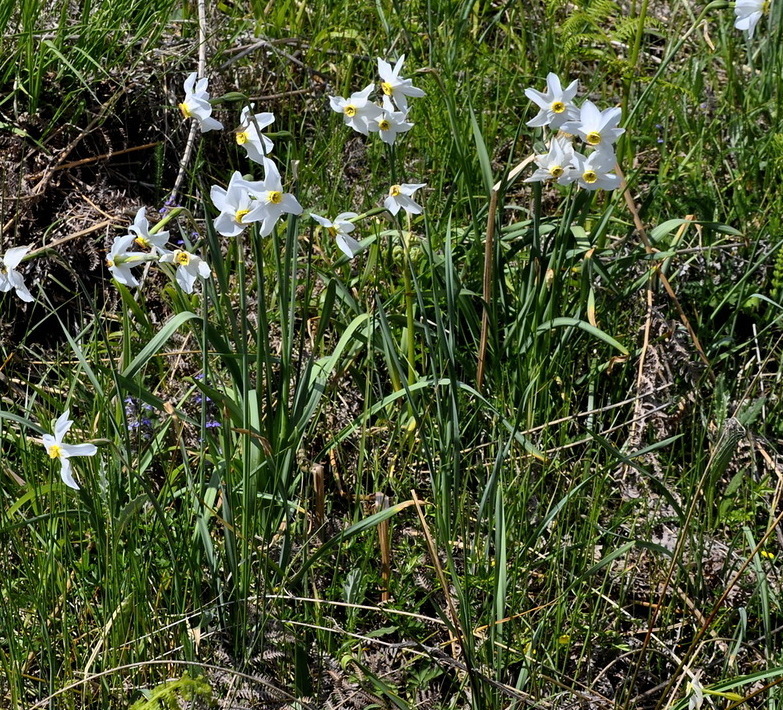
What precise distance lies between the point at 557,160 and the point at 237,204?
733mm

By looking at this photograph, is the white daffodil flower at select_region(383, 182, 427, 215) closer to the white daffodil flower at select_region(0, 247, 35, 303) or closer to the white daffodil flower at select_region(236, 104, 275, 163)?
the white daffodil flower at select_region(236, 104, 275, 163)

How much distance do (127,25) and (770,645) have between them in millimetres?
2800

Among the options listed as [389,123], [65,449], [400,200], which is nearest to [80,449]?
[65,449]

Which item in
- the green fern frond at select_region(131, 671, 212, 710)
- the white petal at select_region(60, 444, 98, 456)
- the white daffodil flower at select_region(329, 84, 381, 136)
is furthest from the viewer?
the white daffodil flower at select_region(329, 84, 381, 136)

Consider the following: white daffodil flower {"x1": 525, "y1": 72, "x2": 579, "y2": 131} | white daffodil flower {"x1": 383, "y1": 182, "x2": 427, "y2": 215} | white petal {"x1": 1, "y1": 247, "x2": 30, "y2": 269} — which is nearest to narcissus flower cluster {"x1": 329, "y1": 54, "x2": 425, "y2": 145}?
white daffodil flower {"x1": 383, "y1": 182, "x2": 427, "y2": 215}

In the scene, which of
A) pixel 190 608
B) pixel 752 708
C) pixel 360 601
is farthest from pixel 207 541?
pixel 752 708

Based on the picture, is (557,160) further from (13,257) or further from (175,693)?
(175,693)

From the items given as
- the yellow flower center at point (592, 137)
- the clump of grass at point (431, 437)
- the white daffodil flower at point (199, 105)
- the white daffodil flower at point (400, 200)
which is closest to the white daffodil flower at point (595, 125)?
the yellow flower center at point (592, 137)

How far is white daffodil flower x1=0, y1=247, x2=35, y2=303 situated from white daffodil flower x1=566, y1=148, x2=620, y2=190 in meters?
1.17

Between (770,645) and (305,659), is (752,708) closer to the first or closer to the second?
(770,645)

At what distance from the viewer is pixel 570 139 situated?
2104 millimetres

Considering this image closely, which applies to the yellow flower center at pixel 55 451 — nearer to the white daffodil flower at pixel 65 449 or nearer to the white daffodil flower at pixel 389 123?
the white daffodil flower at pixel 65 449

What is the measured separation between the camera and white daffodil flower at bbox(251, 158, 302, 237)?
174 centimetres

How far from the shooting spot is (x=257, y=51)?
11.6 ft
